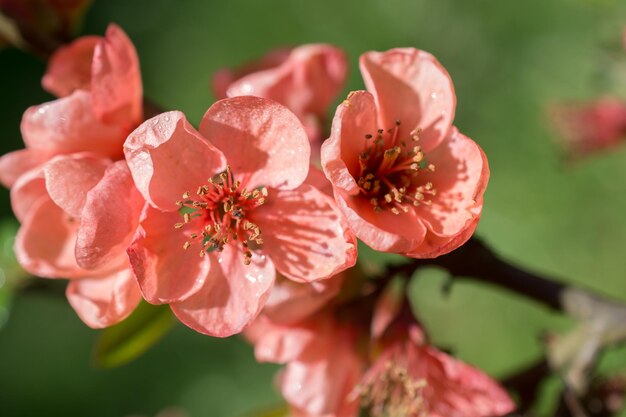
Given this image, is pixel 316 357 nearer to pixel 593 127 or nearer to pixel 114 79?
pixel 114 79

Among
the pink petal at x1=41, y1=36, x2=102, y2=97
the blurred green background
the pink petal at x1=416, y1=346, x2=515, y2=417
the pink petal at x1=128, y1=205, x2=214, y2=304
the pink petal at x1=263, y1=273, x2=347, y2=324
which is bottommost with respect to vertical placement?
the blurred green background

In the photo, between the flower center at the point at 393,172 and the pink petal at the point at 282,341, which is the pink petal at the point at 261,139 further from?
the pink petal at the point at 282,341

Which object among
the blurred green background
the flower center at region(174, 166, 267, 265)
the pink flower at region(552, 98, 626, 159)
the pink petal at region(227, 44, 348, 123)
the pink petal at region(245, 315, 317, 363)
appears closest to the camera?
the flower center at region(174, 166, 267, 265)

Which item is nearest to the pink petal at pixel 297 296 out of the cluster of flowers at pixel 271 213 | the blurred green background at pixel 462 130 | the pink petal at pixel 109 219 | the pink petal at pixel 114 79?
the cluster of flowers at pixel 271 213

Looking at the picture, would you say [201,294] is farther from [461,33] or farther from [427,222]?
[461,33]

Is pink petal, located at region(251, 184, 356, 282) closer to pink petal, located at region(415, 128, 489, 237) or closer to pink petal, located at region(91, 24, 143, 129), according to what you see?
pink petal, located at region(415, 128, 489, 237)

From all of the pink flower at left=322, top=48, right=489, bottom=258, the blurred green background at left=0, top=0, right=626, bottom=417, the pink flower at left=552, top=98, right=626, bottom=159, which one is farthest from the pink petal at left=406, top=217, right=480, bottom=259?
the blurred green background at left=0, top=0, right=626, bottom=417

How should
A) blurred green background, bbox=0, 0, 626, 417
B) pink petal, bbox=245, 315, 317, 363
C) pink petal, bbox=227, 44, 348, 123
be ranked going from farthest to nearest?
1. blurred green background, bbox=0, 0, 626, 417
2. pink petal, bbox=227, 44, 348, 123
3. pink petal, bbox=245, 315, 317, 363
